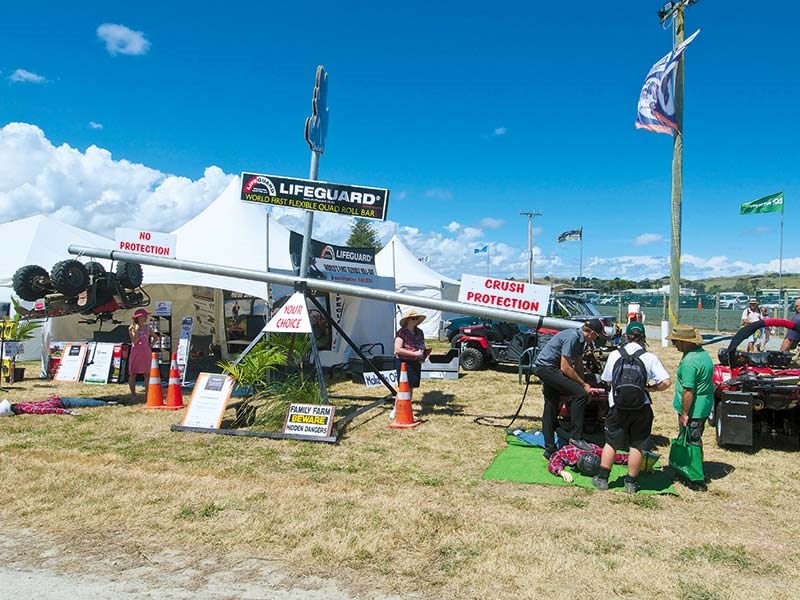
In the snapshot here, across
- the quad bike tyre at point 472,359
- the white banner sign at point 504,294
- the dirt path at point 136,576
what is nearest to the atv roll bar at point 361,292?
the white banner sign at point 504,294

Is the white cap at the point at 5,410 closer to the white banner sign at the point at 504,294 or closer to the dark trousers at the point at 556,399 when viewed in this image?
the white banner sign at the point at 504,294

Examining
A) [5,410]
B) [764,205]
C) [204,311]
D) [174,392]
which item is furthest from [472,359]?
[764,205]

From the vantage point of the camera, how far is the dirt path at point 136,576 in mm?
3367

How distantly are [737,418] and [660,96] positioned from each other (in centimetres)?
1224

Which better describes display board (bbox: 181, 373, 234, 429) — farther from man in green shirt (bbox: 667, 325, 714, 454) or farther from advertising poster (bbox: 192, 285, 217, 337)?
advertising poster (bbox: 192, 285, 217, 337)

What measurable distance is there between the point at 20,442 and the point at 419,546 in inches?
203

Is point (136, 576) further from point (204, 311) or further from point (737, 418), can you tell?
point (204, 311)

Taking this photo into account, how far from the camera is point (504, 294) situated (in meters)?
6.80

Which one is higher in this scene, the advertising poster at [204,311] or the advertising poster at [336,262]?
the advertising poster at [336,262]

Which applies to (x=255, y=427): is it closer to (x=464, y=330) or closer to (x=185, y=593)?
(x=185, y=593)

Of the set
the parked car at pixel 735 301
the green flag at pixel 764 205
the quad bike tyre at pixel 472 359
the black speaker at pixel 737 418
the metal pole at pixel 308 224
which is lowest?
the black speaker at pixel 737 418

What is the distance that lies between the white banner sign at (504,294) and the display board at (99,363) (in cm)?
799

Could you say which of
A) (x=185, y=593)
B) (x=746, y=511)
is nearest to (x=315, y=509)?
(x=185, y=593)

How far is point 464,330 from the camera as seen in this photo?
46.9 ft
